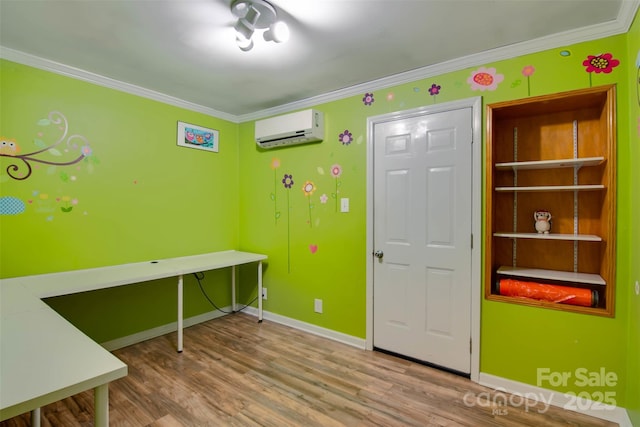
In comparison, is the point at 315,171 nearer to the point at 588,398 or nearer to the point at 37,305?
the point at 37,305

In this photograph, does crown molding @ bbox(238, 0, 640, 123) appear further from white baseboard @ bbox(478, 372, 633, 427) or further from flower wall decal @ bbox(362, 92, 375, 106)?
white baseboard @ bbox(478, 372, 633, 427)

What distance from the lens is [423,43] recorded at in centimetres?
215

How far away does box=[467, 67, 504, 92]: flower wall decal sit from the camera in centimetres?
227

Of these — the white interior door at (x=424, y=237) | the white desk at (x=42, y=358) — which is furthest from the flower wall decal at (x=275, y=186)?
the white desk at (x=42, y=358)

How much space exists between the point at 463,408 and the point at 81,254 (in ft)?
10.4

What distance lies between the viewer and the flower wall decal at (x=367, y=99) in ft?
9.33

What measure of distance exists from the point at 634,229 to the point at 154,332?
12.7 feet

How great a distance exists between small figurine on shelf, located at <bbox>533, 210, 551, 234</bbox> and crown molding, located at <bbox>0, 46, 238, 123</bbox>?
3366 mm

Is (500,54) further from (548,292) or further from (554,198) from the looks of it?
(548,292)

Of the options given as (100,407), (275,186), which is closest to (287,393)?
(100,407)

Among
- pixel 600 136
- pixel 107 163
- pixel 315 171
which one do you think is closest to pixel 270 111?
pixel 315 171

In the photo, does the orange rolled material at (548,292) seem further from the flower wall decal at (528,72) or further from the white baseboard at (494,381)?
the flower wall decal at (528,72)

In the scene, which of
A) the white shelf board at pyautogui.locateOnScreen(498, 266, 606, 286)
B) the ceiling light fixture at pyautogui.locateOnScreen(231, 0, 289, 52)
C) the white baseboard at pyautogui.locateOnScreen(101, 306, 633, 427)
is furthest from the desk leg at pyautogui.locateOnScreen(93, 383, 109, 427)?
the white shelf board at pyautogui.locateOnScreen(498, 266, 606, 286)

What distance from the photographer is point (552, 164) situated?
2117 millimetres
